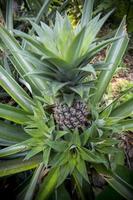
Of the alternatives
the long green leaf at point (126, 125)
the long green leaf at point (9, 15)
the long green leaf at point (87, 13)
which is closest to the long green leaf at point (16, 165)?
the long green leaf at point (126, 125)

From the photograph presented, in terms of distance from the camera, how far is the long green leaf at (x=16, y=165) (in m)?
1.35

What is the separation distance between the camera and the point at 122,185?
139 centimetres

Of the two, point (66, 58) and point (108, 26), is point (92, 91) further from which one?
point (108, 26)

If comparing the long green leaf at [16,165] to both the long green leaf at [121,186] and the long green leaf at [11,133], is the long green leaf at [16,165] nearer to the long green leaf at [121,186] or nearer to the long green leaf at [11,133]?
the long green leaf at [11,133]

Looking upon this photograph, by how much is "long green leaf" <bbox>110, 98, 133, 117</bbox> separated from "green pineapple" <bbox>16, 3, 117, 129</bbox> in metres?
0.22

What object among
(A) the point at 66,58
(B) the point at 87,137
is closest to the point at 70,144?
(B) the point at 87,137

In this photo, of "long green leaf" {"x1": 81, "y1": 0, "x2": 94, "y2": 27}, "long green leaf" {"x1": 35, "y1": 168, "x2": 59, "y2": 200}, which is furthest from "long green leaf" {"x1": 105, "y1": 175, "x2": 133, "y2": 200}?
"long green leaf" {"x1": 81, "y1": 0, "x2": 94, "y2": 27}

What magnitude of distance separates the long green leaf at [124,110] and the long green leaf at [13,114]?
1.40 ft

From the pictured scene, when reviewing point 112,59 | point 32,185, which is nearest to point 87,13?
point 112,59

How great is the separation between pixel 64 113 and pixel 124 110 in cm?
33

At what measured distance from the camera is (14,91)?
1461mm

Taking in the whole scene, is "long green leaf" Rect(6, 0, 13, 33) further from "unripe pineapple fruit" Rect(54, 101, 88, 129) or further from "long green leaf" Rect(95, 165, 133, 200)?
"long green leaf" Rect(95, 165, 133, 200)

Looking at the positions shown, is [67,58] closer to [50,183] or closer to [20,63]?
[20,63]

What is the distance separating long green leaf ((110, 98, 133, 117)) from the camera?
4.59ft
